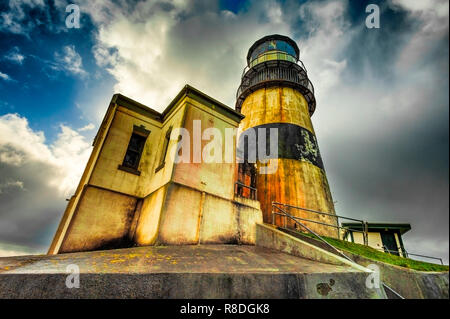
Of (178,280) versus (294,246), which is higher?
(294,246)

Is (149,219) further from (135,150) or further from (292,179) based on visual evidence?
(292,179)

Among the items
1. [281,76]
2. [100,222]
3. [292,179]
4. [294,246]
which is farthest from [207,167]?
[281,76]

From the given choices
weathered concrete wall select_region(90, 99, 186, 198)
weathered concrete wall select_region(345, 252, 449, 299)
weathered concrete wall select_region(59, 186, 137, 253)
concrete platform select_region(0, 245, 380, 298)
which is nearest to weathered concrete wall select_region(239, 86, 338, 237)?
weathered concrete wall select_region(345, 252, 449, 299)

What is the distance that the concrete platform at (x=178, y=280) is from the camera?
9.09 ft

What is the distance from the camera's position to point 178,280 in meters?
3.31

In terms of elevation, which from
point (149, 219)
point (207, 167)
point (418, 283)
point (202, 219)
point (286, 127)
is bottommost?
point (418, 283)

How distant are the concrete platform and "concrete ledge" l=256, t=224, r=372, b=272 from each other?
0.36 metres

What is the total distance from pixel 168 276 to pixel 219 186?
516cm

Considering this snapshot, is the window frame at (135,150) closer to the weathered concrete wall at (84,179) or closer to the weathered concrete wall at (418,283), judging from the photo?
the weathered concrete wall at (84,179)

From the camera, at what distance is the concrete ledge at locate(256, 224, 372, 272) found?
16.2 ft

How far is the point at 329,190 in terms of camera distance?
460 inches

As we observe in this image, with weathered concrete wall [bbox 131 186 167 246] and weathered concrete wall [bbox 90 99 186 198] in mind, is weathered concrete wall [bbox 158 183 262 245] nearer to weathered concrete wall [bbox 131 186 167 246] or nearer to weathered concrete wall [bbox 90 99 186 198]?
weathered concrete wall [bbox 131 186 167 246]

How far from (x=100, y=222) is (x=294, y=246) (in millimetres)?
6822
